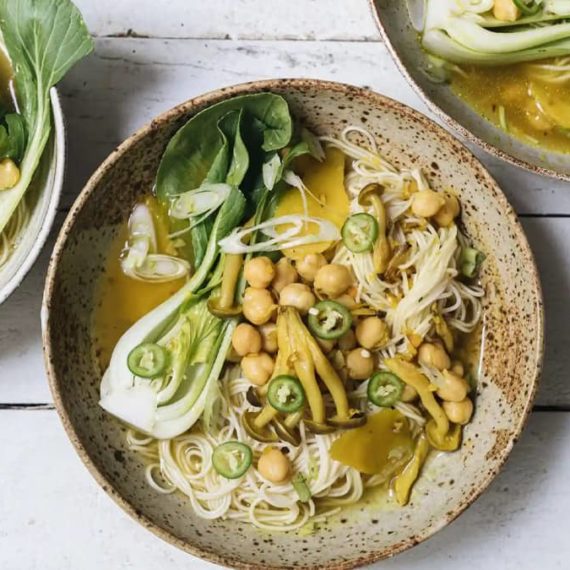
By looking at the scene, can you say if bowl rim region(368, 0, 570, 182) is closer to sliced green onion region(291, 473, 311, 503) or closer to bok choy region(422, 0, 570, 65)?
bok choy region(422, 0, 570, 65)

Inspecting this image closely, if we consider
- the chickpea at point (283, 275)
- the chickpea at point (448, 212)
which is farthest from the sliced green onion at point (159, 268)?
the chickpea at point (448, 212)

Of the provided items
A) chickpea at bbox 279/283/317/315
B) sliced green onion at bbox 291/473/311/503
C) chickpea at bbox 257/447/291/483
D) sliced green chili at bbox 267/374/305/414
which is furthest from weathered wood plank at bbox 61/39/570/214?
sliced green onion at bbox 291/473/311/503

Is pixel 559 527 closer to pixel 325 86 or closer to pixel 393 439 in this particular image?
pixel 393 439

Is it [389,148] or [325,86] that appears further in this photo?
[389,148]

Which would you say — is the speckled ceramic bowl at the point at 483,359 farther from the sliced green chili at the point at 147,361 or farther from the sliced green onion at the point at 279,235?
the sliced green onion at the point at 279,235

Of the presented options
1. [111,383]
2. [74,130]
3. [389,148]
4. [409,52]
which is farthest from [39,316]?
[409,52]
